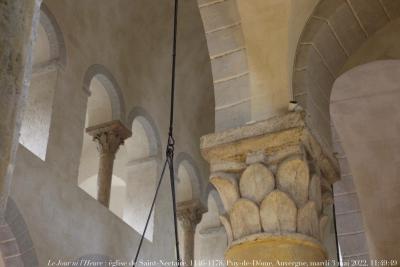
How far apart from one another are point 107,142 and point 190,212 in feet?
8.71

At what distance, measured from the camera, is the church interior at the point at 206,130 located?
345 cm

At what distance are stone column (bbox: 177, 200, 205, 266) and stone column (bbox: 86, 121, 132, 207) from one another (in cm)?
237

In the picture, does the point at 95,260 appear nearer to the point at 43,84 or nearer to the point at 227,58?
the point at 43,84

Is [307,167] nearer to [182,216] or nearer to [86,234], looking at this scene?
[86,234]

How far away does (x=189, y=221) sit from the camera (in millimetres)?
9852

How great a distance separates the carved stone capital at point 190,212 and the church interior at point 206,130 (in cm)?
4

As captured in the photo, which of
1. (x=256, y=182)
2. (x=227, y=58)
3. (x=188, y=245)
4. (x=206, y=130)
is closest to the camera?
(x=256, y=182)

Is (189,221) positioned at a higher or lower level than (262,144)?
higher

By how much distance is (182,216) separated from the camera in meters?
9.95

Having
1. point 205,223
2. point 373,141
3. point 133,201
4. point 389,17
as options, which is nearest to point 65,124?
point 133,201

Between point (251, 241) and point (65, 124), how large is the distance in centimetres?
386

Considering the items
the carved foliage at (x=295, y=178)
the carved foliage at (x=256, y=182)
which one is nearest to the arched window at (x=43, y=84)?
the carved foliage at (x=256, y=182)

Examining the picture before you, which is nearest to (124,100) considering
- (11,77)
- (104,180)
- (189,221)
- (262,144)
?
(104,180)

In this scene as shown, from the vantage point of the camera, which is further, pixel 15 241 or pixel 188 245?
pixel 188 245
